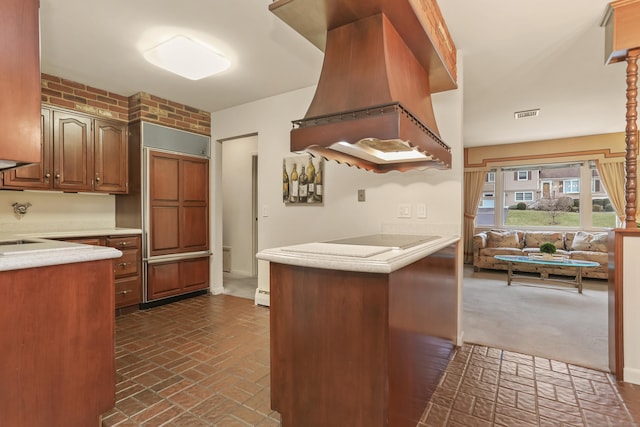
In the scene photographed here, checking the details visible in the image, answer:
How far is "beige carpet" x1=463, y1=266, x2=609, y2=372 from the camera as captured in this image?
2643 millimetres

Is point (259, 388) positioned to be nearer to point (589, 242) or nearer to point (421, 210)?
point (421, 210)

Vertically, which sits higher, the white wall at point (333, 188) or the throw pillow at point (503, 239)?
the white wall at point (333, 188)

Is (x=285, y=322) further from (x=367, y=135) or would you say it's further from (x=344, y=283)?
(x=367, y=135)

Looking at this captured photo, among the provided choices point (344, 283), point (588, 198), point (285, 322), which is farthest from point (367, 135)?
point (588, 198)

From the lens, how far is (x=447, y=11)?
2.21 meters

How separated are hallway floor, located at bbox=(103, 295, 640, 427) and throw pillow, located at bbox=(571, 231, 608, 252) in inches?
163

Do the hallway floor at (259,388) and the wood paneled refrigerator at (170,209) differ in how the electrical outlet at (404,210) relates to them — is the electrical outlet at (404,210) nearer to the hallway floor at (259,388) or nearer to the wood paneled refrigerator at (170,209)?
the hallway floor at (259,388)

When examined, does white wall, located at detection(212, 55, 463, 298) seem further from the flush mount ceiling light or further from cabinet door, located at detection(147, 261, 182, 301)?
the flush mount ceiling light

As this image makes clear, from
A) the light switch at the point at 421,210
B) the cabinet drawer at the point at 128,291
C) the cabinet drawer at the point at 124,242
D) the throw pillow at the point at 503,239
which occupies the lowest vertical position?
the cabinet drawer at the point at 128,291

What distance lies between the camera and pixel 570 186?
6234 mm

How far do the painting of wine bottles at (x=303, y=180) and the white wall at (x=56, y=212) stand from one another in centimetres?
231

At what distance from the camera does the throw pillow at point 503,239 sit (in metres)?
6.09

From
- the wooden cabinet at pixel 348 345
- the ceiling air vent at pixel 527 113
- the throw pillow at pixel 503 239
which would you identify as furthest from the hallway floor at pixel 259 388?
the throw pillow at pixel 503 239

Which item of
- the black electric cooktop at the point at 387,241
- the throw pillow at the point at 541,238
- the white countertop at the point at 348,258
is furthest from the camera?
the throw pillow at the point at 541,238
